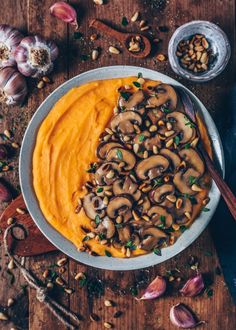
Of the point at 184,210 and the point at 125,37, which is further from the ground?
the point at 125,37

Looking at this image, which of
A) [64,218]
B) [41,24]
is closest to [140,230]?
[64,218]

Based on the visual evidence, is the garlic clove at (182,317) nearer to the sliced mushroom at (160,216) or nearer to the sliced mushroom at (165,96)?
the sliced mushroom at (160,216)

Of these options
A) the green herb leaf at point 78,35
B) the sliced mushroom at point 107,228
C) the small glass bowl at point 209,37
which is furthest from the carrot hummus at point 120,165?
the green herb leaf at point 78,35

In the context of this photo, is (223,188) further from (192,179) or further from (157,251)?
(157,251)

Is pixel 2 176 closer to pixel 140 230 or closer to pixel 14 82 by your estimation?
pixel 14 82

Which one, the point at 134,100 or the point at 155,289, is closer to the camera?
the point at 134,100

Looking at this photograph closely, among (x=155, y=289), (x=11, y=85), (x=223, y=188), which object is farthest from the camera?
(x=155, y=289)

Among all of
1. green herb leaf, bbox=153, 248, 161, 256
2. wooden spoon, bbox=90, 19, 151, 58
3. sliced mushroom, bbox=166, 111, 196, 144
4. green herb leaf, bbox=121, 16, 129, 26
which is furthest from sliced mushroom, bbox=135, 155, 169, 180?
green herb leaf, bbox=121, 16, 129, 26

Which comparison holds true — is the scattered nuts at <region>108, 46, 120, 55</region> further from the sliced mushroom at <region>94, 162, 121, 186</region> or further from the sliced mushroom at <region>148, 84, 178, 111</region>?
the sliced mushroom at <region>94, 162, 121, 186</region>

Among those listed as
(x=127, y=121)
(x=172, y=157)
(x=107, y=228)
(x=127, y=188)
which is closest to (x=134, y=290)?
(x=107, y=228)
